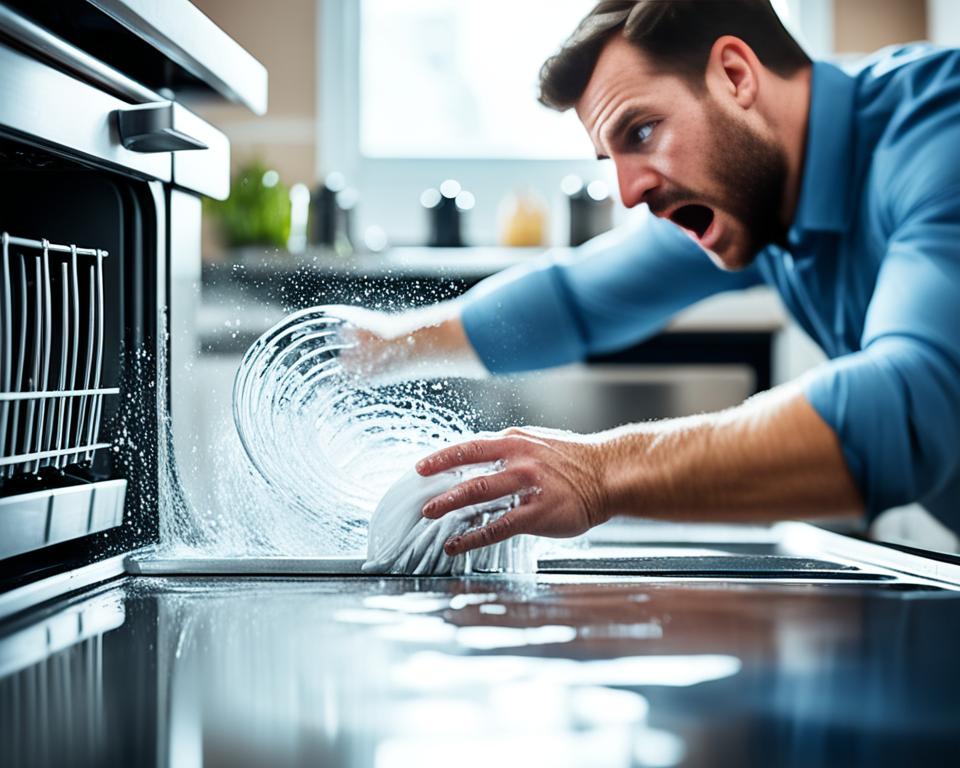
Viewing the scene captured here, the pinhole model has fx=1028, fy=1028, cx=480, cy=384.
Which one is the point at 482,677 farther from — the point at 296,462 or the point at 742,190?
the point at 742,190

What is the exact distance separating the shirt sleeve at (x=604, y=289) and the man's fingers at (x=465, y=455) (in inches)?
20.1

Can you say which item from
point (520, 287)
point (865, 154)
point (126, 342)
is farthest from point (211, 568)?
point (865, 154)

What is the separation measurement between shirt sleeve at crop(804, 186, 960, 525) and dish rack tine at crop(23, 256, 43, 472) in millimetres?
505

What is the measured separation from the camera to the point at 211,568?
64cm

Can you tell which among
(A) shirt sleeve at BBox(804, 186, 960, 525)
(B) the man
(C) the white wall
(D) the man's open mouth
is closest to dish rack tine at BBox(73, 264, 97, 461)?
(B) the man

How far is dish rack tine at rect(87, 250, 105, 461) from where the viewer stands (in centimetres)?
62

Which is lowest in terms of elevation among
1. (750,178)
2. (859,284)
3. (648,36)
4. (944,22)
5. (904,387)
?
(904,387)

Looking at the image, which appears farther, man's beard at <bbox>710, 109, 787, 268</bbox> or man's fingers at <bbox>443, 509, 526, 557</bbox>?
man's beard at <bbox>710, 109, 787, 268</bbox>

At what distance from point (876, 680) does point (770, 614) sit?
126mm

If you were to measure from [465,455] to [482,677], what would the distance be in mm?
241

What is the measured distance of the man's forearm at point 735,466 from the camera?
678 mm

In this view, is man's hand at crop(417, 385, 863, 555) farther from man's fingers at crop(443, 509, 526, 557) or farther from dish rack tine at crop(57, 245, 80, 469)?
dish rack tine at crop(57, 245, 80, 469)

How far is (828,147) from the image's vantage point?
1.06m

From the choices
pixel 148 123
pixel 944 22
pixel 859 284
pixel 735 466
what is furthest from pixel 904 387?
pixel 944 22
